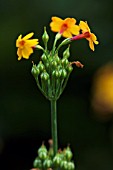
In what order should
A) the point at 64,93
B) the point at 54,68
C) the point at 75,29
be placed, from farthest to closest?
the point at 64,93 → the point at 75,29 → the point at 54,68

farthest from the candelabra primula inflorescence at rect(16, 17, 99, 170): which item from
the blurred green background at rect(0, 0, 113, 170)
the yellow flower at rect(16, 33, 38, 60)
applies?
the blurred green background at rect(0, 0, 113, 170)

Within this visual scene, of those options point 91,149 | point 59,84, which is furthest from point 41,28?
point 59,84

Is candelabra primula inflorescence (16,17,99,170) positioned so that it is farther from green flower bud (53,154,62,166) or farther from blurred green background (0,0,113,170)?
blurred green background (0,0,113,170)

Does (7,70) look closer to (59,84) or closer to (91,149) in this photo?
(91,149)

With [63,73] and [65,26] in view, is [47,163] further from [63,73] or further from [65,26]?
[65,26]

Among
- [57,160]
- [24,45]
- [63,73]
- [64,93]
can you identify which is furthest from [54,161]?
[64,93]

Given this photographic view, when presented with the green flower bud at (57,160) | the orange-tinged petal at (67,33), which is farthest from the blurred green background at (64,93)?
the green flower bud at (57,160)
